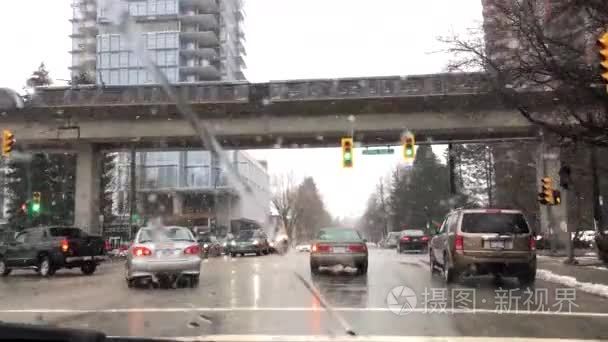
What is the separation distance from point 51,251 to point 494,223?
1376 cm

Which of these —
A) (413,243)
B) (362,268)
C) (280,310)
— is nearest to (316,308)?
(280,310)

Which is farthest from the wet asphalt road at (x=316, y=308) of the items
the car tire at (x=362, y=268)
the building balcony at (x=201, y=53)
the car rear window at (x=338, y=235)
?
the building balcony at (x=201, y=53)

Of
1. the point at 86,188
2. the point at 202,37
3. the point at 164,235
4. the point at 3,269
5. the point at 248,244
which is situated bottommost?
Result: the point at 248,244

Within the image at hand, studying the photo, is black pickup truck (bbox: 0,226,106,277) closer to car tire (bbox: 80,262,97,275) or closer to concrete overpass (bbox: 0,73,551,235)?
car tire (bbox: 80,262,97,275)

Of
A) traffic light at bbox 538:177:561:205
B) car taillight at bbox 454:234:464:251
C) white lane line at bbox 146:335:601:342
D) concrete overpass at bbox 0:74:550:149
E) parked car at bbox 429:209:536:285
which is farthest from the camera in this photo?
concrete overpass at bbox 0:74:550:149

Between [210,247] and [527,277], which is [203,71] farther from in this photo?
[527,277]

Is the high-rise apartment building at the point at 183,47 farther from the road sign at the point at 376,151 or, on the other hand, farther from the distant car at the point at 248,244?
the road sign at the point at 376,151

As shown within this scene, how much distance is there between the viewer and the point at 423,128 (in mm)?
32625

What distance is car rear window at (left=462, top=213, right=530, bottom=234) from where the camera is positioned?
45.9ft

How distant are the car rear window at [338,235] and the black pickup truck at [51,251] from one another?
7.90 meters

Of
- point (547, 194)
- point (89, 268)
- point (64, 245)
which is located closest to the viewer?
point (64, 245)

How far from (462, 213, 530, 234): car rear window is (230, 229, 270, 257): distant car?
72.5 feet

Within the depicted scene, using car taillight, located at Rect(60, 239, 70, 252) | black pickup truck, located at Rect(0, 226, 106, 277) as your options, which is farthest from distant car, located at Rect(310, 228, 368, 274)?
car taillight, located at Rect(60, 239, 70, 252)

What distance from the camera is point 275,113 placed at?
33.1 m
